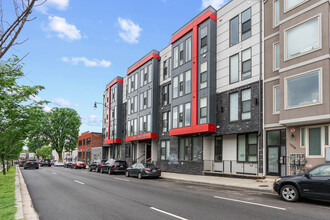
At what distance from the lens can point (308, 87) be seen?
1468 centimetres

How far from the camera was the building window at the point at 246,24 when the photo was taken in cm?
2031

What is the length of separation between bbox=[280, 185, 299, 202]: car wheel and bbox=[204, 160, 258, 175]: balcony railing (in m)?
8.50

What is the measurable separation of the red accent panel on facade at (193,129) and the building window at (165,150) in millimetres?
2785

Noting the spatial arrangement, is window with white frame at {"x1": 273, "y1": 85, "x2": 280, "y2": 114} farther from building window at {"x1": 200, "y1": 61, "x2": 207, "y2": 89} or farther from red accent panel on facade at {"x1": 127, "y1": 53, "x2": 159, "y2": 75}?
red accent panel on facade at {"x1": 127, "y1": 53, "x2": 159, "y2": 75}

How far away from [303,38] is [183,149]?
14933 mm

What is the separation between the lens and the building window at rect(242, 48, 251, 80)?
20.0 m

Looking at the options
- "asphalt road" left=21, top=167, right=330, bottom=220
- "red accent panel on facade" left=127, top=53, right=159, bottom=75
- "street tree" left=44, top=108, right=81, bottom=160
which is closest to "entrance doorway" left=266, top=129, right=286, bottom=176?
"asphalt road" left=21, top=167, right=330, bottom=220

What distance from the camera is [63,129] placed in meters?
68.9

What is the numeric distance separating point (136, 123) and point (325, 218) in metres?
29.4

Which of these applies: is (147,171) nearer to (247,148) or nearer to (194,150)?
(194,150)

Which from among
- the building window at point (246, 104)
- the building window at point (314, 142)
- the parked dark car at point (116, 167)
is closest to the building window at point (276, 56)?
the building window at point (246, 104)

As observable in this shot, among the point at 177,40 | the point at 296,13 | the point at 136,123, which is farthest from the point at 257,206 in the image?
the point at 136,123

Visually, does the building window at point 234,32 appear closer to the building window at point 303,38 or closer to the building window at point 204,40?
the building window at point 204,40

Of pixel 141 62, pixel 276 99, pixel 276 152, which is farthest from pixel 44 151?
pixel 276 99
